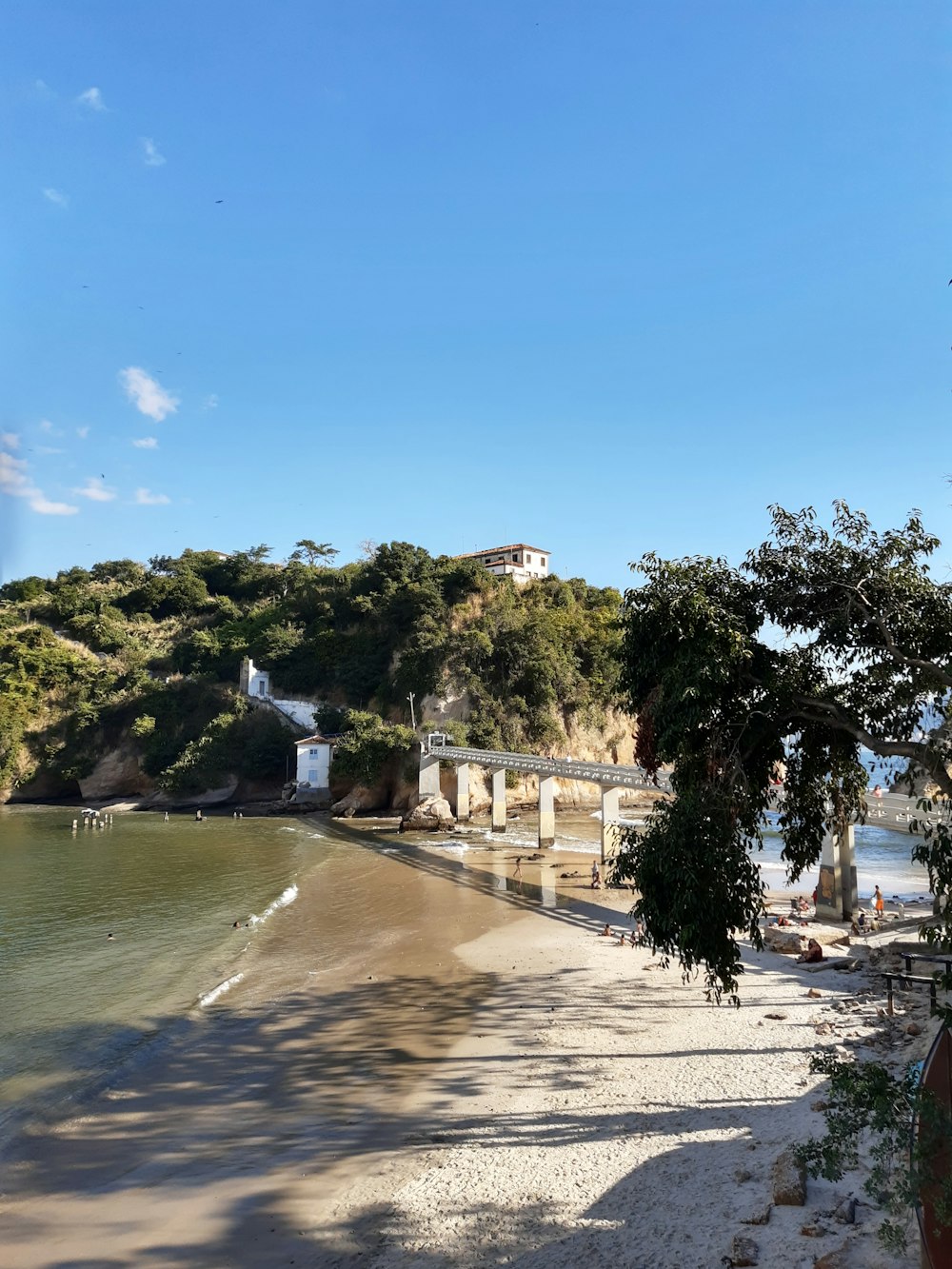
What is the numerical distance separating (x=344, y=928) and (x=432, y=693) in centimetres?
3424

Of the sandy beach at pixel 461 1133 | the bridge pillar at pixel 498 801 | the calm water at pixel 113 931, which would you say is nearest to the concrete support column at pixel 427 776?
the bridge pillar at pixel 498 801

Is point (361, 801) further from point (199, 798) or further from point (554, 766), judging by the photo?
point (554, 766)

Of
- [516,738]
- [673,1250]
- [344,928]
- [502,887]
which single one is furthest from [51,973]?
[516,738]

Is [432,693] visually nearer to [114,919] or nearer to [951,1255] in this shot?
[114,919]

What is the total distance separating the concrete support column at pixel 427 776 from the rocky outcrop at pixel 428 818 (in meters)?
2.27

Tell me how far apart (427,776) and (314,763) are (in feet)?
39.2

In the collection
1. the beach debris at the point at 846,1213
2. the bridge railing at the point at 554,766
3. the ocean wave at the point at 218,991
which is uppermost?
the bridge railing at the point at 554,766

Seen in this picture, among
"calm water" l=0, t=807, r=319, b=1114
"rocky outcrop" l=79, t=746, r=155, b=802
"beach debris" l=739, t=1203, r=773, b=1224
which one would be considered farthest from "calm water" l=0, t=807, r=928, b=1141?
"rocky outcrop" l=79, t=746, r=155, b=802

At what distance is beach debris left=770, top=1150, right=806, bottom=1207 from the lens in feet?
22.9

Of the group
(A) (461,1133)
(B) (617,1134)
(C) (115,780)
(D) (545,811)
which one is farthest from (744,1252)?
(C) (115,780)

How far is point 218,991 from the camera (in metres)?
17.1

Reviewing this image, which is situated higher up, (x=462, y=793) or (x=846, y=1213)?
(x=846, y=1213)

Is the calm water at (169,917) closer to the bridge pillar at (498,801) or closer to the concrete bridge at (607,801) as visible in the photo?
the bridge pillar at (498,801)

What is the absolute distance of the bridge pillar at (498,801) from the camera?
43656 mm
